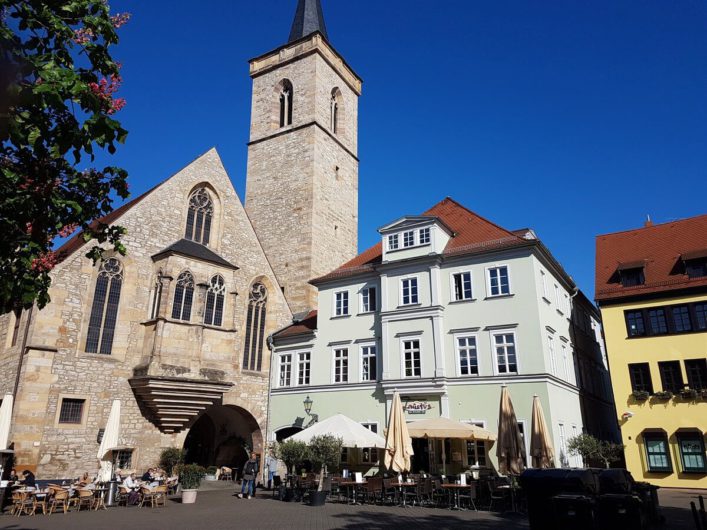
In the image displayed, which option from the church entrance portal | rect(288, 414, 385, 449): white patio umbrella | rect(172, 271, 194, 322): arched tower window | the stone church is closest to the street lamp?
the stone church

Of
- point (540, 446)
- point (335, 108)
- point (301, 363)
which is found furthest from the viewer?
point (335, 108)

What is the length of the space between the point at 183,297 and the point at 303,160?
47.6 feet

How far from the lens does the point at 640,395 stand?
21.3 meters

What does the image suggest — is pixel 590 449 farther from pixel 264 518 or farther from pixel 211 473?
pixel 211 473

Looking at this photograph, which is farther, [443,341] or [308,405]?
[308,405]

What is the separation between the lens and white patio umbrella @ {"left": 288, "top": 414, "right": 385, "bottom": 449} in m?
17.1

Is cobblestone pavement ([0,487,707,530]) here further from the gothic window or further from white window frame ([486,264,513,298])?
white window frame ([486,264,513,298])

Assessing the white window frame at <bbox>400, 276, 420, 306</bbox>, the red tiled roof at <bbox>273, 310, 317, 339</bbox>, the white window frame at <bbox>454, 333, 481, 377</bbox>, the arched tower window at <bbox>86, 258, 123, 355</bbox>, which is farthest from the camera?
the red tiled roof at <bbox>273, 310, 317, 339</bbox>

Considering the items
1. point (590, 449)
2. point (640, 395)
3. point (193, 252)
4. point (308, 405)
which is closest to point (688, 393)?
point (640, 395)

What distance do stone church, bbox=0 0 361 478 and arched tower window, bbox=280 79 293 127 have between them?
3.61 meters

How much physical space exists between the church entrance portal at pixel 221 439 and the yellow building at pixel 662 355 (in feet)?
53.1

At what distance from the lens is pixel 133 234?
2236cm

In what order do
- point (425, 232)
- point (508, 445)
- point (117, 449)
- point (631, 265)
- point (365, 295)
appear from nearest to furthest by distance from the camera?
point (508, 445)
point (117, 449)
point (425, 232)
point (631, 265)
point (365, 295)

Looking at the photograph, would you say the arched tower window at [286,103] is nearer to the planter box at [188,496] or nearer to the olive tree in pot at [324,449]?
the olive tree in pot at [324,449]
